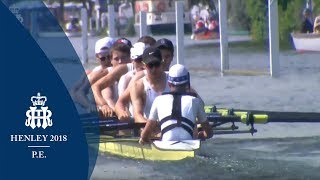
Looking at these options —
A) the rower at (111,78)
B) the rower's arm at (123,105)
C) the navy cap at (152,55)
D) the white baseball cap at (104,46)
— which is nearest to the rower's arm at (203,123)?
the navy cap at (152,55)

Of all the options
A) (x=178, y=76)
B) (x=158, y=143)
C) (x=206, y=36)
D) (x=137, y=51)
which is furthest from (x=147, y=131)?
(x=206, y=36)

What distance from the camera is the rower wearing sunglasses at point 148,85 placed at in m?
10.6

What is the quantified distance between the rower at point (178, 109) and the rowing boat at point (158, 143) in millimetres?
111

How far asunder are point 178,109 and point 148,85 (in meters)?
1.39

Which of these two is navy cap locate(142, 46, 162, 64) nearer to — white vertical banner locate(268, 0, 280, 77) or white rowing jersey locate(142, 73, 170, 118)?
white rowing jersey locate(142, 73, 170, 118)

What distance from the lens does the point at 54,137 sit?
220 inches

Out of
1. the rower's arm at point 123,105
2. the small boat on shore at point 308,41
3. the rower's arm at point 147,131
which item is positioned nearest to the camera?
the rower's arm at point 147,131

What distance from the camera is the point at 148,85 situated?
11172 mm

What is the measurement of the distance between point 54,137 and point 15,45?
0.53m

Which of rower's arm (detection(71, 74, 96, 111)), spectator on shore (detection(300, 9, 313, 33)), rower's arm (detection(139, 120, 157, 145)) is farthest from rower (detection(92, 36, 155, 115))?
spectator on shore (detection(300, 9, 313, 33))

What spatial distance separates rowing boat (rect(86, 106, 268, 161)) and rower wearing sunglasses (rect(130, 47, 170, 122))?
0.31m

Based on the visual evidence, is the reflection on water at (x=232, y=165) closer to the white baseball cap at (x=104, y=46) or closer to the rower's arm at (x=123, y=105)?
the rower's arm at (x=123, y=105)

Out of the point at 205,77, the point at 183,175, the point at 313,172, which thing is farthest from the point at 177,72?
the point at 205,77

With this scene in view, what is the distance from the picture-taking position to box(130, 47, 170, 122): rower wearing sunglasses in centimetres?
1063
